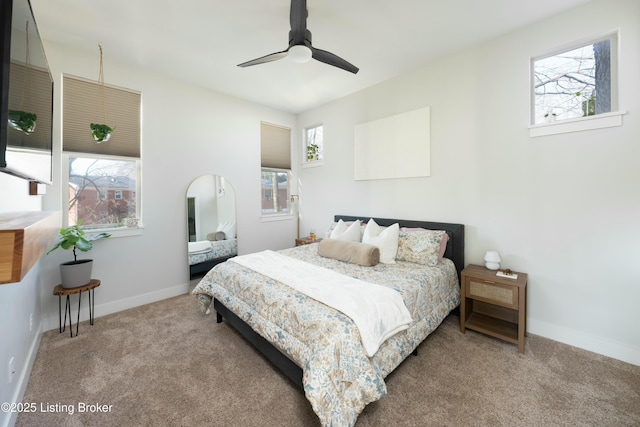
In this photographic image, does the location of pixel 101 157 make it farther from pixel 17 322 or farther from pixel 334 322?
pixel 334 322

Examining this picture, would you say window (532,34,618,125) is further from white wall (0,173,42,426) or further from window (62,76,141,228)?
window (62,76,141,228)

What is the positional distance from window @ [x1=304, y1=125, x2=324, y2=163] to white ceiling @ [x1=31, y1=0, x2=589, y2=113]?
140cm

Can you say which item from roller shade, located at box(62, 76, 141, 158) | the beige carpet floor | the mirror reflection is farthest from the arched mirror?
the mirror reflection

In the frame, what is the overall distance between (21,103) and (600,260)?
393cm

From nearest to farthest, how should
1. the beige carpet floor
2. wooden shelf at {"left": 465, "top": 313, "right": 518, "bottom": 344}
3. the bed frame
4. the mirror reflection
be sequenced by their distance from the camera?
1. the mirror reflection
2. the beige carpet floor
3. the bed frame
4. wooden shelf at {"left": 465, "top": 313, "right": 518, "bottom": 344}

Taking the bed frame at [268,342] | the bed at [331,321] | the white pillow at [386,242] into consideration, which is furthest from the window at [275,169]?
the white pillow at [386,242]

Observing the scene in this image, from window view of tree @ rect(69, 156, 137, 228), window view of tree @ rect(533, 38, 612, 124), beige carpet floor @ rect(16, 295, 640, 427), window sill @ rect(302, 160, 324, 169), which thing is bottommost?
beige carpet floor @ rect(16, 295, 640, 427)

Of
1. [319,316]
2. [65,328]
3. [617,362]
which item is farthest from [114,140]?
[617,362]

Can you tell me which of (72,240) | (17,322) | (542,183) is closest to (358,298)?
(542,183)

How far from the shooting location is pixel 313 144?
4820mm

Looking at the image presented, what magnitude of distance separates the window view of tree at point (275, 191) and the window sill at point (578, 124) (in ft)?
12.2

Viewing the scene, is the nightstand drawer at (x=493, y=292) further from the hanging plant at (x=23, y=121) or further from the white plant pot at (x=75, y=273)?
the white plant pot at (x=75, y=273)

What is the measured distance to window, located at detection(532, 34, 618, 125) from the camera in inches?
86.0

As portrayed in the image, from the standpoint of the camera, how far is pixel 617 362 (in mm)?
2086
